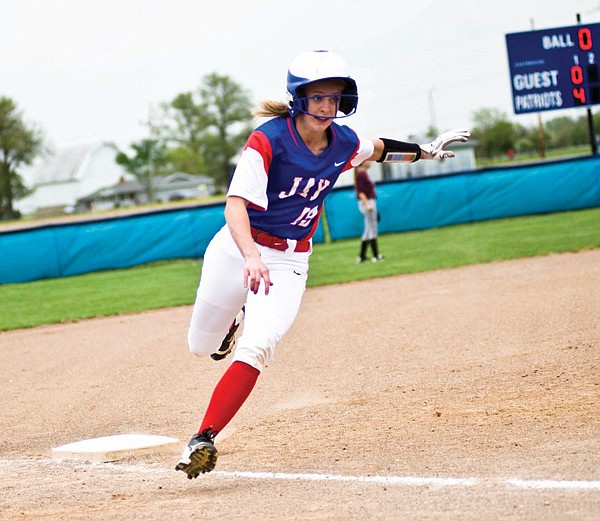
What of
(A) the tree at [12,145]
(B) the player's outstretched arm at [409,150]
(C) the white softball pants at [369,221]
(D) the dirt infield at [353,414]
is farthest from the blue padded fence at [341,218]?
(A) the tree at [12,145]

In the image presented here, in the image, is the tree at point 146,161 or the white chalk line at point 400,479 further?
the tree at point 146,161

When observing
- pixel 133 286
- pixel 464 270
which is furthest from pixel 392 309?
pixel 133 286

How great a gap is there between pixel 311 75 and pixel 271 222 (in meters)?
0.74

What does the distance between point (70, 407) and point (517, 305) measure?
189 inches

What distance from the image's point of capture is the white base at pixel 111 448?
223 inches

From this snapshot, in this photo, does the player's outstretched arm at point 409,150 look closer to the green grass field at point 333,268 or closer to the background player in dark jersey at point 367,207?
the green grass field at point 333,268

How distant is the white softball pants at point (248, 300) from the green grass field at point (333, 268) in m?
8.70

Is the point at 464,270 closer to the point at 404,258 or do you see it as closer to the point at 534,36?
the point at 404,258

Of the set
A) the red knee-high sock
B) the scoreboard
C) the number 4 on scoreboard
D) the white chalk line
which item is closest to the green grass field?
the number 4 on scoreboard

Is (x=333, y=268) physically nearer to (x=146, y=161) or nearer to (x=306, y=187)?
(x=306, y=187)

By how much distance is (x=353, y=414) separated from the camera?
6164 mm

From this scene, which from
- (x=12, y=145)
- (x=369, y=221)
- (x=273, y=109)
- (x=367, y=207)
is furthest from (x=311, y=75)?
(x=12, y=145)

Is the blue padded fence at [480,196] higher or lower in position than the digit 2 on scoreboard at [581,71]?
lower

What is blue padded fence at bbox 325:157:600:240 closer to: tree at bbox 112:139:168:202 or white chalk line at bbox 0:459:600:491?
white chalk line at bbox 0:459:600:491
